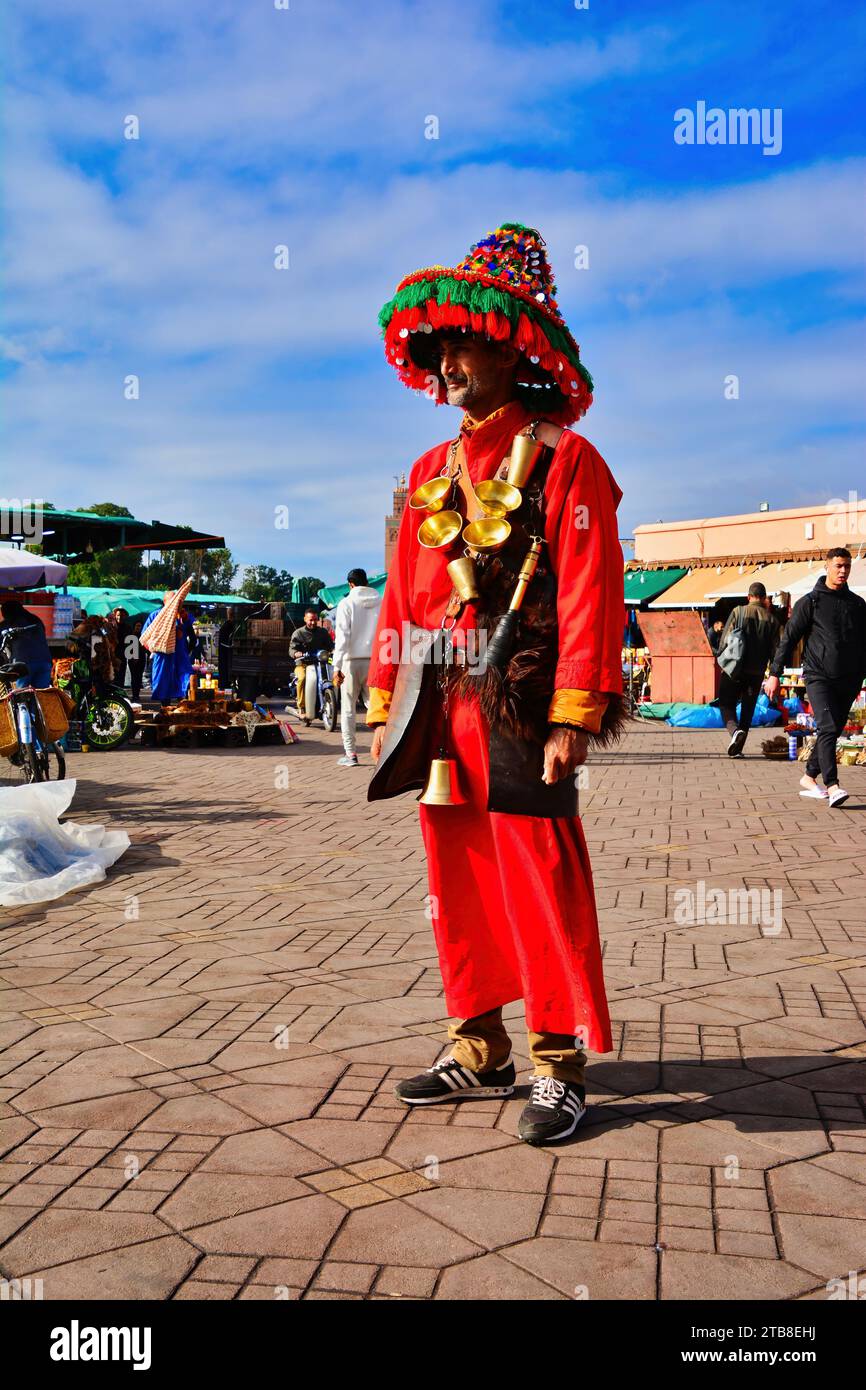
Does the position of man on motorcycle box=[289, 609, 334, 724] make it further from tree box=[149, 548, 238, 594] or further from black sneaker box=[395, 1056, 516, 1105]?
tree box=[149, 548, 238, 594]

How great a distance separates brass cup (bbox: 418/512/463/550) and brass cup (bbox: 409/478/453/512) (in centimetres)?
5

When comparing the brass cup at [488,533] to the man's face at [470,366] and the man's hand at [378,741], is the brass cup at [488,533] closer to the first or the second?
the man's face at [470,366]

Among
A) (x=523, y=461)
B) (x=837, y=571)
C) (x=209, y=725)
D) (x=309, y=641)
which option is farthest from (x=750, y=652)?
(x=523, y=461)

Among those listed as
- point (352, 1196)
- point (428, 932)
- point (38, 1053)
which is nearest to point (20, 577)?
point (428, 932)

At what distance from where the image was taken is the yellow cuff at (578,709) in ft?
9.61

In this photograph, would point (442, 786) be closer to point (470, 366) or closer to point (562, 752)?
point (562, 752)

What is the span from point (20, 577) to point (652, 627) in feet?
37.1

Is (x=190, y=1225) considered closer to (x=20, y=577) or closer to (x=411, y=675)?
(x=411, y=675)

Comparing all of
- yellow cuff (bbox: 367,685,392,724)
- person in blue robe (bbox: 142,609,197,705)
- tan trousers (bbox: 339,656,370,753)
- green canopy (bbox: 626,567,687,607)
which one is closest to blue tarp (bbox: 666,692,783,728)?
green canopy (bbox: 626,567,687,607)

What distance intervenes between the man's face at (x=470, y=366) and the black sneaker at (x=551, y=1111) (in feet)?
5.87

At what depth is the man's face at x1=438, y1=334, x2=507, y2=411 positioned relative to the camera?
319cm

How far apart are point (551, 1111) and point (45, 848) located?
166 inches

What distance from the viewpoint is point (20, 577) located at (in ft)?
44.0

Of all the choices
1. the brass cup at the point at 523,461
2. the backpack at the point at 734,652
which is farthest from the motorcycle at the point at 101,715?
the brass cup at the point at 523,461
